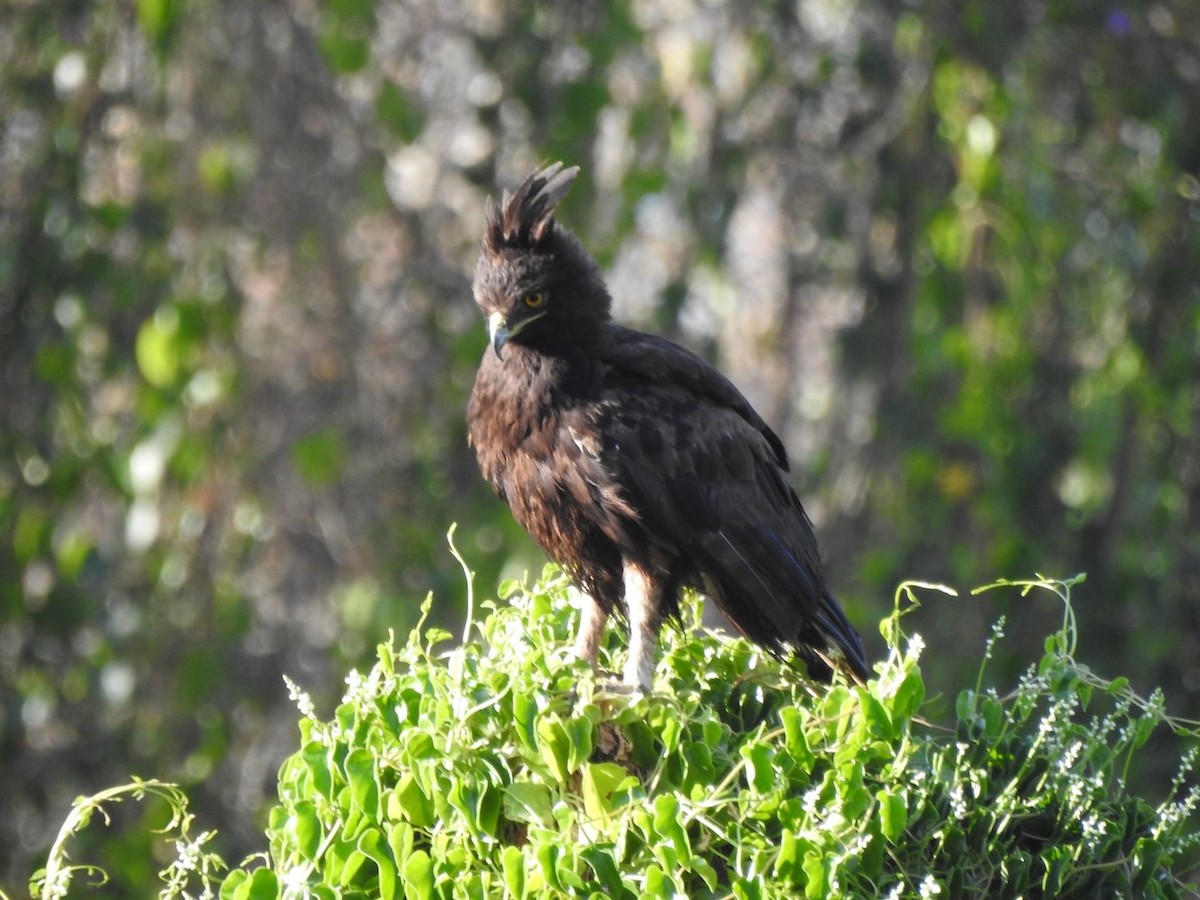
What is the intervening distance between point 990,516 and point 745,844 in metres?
4.32

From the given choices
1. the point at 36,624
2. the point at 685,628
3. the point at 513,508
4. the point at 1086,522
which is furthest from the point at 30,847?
the point at 1086,522

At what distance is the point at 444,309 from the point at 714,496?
313 centimetres

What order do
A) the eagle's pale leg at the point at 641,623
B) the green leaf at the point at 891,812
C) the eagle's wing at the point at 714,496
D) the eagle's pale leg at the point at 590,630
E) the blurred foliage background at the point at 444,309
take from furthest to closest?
1. the blurred foliage background at the point at 444,309
2. the eagle's wing at the point at 714,496
3. the eagle's pale leg at the point at 590,630
4. the eagle's pale leg at the point at 641,623
5. the green leaf at the point at 891,812

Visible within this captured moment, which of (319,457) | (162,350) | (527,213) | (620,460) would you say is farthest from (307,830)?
(319,457)

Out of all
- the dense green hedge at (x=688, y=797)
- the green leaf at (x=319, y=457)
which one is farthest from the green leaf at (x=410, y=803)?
the green leaf at (x=319, y=457)

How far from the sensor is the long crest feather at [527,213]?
349cm

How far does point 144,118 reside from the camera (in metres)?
5.69

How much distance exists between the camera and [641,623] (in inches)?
127

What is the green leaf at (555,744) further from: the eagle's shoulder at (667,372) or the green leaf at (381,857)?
the eagle's shoulder at (667,372)

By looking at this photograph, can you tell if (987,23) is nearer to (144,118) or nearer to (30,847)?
(144,118)

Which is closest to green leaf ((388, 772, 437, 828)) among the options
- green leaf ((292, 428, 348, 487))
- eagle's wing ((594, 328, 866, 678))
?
eagle's wing ((594, 328, 866, 678))

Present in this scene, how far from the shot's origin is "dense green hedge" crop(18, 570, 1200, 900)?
2164mm

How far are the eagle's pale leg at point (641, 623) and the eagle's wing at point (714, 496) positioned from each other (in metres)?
0.10

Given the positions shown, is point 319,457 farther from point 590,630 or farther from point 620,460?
point 590,630
